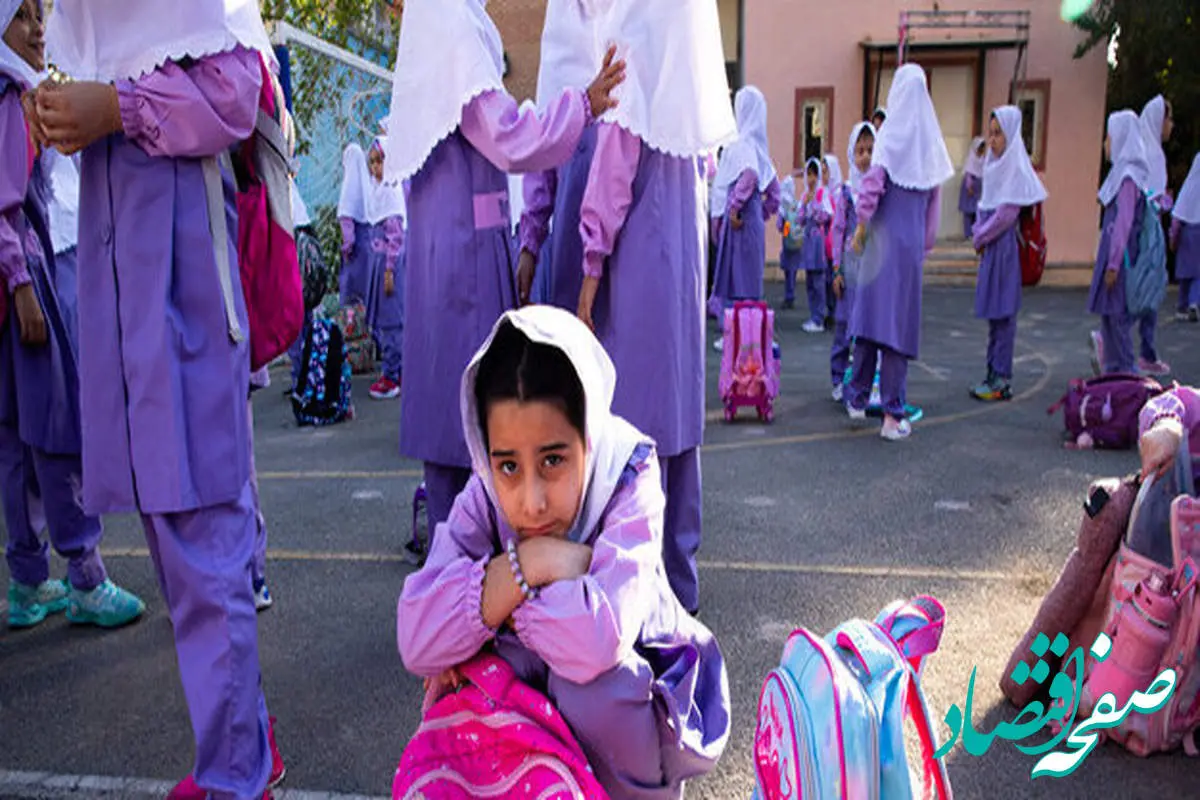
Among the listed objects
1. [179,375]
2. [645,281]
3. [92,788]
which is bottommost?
[92,788]

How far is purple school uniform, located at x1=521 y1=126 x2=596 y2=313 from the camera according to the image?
323 centimetres

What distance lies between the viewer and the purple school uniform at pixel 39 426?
3127 millimetres

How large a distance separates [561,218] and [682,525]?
1101 millimetres

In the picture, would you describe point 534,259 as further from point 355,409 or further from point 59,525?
point 355,409

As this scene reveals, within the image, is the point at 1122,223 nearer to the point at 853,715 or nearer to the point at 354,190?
the point at 354,190

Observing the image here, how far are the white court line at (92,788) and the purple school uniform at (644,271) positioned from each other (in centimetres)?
137

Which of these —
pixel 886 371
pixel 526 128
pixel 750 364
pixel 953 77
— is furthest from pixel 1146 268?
pixel 953 77

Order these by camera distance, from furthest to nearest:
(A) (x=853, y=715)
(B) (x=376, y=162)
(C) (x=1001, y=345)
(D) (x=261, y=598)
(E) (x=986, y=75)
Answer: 1. (E) (x=986, y=75)
2. (B) (x=376, y=162)
3. (C) (x=1001, y=345)
4. (D) (x=261, y=598)
5. (A) (x=853, y=715)

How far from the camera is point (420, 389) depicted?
10.2 feet

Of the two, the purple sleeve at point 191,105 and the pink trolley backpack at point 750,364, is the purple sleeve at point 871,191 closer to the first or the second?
the pink trolley backpack at point 750,364

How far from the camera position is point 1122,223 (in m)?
6.95

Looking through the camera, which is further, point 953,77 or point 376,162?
point 953,77

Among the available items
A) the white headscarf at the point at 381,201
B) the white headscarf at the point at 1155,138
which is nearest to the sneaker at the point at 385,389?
the white headscarf at the point at 381,201

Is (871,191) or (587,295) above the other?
(871,191)
